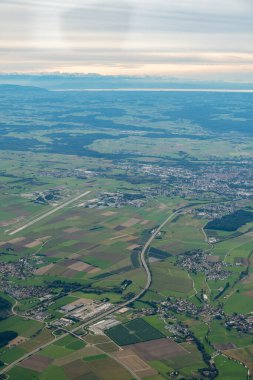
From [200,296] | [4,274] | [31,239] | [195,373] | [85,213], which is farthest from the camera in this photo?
[85,213]

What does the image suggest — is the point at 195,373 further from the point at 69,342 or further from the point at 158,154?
the point at 158,154

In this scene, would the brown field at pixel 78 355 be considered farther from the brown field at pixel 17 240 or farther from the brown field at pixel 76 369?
the brown field at pixel 17 240

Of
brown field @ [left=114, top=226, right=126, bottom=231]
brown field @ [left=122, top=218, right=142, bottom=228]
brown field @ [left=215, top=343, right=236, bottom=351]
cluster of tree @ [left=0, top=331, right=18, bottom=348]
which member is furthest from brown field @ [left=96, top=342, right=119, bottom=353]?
brown field @ [left=122, top=218, right=142, bottom=228]

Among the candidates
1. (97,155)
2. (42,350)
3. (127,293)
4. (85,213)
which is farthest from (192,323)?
(97,155)

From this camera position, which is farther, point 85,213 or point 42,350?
point 85,213

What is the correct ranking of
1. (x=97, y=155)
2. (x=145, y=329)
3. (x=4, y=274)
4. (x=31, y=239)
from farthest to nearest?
(x=97, y=155) < (x=31, y=239) < (x=4, y=274) < (x=145, y=329)

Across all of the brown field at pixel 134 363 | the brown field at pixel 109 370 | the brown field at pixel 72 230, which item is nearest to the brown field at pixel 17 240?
the brown field at pixel 72 230
